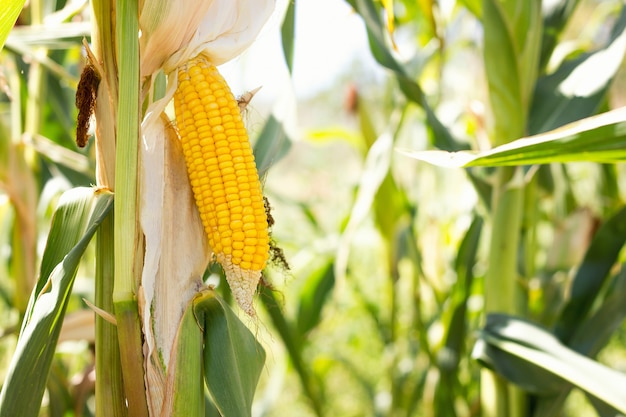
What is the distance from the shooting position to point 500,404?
112 centimetres

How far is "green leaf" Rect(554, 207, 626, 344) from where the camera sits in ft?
3.73

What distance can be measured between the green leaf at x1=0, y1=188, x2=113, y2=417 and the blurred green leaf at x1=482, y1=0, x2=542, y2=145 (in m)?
0.67

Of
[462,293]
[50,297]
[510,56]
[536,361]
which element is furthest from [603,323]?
[50,297]

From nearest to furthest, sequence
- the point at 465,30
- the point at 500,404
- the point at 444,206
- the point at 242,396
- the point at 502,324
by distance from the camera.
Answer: the point at 242,396, the point at 502,324, the point at 500,404, the point at 465,30, the point at 444,206

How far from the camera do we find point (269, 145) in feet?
3.34

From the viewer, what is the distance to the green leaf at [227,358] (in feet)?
2.12

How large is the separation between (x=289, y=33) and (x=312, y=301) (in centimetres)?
88

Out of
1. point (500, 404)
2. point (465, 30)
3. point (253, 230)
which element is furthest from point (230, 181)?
point (465, 30)

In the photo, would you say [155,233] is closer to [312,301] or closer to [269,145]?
[269,145]

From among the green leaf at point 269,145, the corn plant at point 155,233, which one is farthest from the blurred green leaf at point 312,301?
the corn plant at point 155,233

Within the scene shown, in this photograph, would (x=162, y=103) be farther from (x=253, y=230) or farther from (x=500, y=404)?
(x=500, y=404)

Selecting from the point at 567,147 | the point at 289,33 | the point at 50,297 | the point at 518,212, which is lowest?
the point at 518,212

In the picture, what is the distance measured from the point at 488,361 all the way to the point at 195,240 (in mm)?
567

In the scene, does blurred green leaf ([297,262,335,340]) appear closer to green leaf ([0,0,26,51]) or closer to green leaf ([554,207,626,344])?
green leaf ([554,207,626,344])
